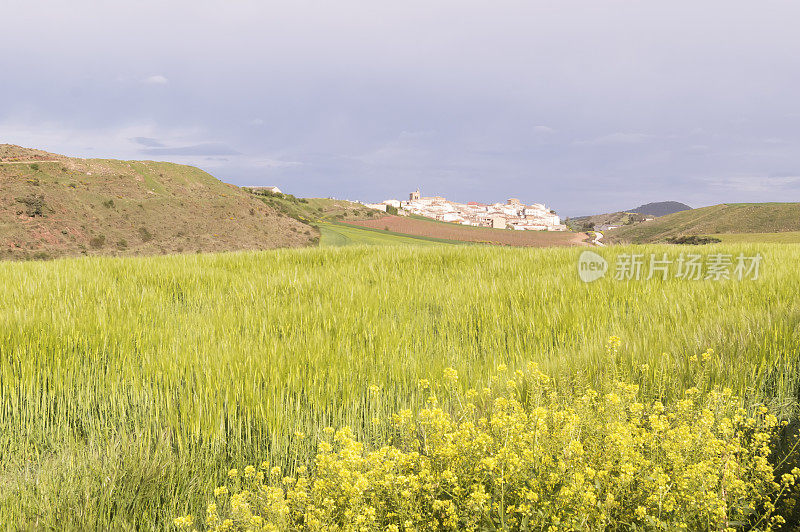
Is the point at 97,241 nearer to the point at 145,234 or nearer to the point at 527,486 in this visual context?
the point at 145,234

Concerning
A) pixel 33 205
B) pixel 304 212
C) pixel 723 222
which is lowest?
pixel 33 205

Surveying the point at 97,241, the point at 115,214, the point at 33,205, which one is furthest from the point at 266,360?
the point at 33,205

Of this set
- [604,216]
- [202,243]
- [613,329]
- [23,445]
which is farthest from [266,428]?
[604,216]

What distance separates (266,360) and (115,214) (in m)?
22.4

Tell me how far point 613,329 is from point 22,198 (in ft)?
81.8

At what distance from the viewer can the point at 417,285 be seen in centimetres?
534

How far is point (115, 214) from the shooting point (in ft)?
67.5

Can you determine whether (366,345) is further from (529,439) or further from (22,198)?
(22,198)

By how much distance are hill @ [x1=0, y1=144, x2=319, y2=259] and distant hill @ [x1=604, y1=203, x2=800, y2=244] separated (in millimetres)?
51199

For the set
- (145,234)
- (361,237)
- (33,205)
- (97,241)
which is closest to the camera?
(97,241)

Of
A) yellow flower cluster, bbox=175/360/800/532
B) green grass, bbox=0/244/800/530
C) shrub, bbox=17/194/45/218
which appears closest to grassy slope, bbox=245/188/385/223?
shrub, bbox=17/194/45/218

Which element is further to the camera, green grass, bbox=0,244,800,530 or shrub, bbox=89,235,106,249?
shrub, bbox=89,235,106,249

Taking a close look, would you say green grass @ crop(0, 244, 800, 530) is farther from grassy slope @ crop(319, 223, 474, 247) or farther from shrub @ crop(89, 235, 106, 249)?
shrub @ crop(89, 235, 106, 249)

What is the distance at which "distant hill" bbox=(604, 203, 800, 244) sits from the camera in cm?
6669
